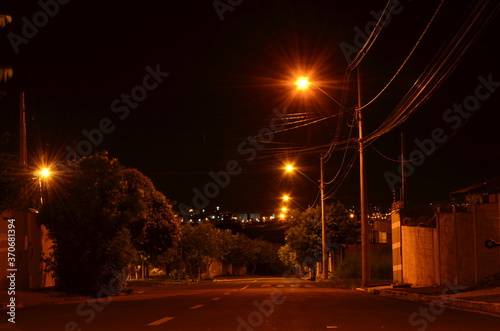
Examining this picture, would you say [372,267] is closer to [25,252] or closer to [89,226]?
[89,226]

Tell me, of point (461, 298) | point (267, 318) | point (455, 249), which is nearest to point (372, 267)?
point (455, 249)

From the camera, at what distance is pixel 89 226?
2606 cm

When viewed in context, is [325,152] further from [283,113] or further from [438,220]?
[438,220]

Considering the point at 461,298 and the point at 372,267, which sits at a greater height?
the point at 461,298

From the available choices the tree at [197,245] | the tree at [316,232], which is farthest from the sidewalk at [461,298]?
the tree at [197,245]

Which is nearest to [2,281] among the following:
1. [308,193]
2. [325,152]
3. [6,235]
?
[6,235]

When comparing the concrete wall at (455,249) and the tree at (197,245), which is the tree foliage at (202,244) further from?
the concrete wall at (455,249)

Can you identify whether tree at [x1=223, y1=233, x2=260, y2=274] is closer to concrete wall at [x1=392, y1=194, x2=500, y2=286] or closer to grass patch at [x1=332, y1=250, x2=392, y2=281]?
grass patch at [x1=332, y1=250, x2=392, y2=281]

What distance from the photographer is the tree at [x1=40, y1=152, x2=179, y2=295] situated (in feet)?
84.5

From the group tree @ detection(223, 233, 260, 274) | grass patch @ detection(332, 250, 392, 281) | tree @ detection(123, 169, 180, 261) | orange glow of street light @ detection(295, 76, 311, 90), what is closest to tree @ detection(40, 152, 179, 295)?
tree @ detection(123, 169, 180, 261)

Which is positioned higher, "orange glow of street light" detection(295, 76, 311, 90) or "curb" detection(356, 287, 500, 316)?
"orange glow of street light" detection(295, 76, 311, 90)

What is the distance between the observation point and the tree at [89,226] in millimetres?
25750

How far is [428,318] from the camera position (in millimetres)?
11984

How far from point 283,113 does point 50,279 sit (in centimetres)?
1376
